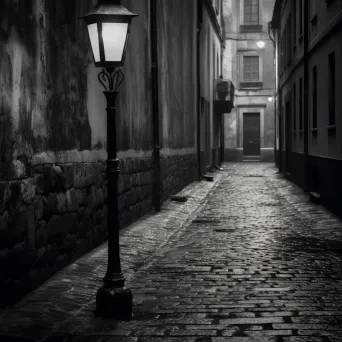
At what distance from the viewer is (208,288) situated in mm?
6445

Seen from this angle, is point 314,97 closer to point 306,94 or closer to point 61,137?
point 306,94

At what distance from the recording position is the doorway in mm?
42219

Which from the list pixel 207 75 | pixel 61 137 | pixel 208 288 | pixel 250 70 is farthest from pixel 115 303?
pixel 250 70

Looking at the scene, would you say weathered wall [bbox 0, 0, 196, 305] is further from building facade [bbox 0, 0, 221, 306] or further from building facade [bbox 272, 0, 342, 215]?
building facade [bbox 272, 0, 342, 215]

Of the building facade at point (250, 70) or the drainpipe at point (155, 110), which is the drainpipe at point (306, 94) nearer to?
the drainpipe at point (155, 110)

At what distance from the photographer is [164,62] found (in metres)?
15.3

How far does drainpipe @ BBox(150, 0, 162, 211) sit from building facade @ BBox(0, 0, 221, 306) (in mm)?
19

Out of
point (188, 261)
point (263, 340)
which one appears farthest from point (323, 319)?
point (188, 261)

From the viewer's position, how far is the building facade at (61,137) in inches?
221

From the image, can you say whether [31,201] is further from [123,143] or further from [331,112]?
[331,112]

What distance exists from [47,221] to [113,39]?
1.96 metres

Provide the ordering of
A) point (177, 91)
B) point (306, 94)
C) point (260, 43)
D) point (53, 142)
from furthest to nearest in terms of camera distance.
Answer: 1. point (260, 43)
2. point (177, 91)
3. point (306, 94)
4. point (53, 142)

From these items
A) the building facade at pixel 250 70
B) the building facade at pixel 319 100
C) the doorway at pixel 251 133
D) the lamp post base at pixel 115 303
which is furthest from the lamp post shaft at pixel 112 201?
the doorway at pixel 251 133

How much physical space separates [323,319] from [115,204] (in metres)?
1.88
